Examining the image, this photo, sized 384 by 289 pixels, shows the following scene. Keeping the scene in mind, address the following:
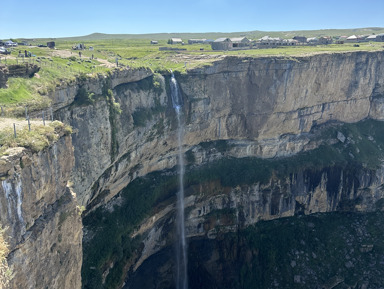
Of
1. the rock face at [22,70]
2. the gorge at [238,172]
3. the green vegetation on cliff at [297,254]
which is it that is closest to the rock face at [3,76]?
the rock face at [22,70]

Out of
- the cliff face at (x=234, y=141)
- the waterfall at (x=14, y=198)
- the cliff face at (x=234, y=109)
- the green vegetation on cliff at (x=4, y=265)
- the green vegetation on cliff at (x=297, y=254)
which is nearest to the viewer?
the green vegetation on cliff at (x=4, y=265)

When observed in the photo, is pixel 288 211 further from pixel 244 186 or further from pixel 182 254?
pixel 182 254

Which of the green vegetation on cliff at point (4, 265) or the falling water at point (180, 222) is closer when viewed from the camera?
the green vegetation on cliff at point (4, 265)

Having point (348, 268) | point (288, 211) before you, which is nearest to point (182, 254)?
point (288, 211)

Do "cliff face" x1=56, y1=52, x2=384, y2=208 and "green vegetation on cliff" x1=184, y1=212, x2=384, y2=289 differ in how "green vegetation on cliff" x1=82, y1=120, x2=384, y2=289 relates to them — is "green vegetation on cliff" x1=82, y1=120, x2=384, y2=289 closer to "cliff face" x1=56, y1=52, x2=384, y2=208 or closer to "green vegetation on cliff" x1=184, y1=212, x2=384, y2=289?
"green vegetation on cliff" x1=184, y1=212, x2=384, y2=289

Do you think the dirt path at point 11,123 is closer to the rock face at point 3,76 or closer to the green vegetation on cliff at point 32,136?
the green vegetation on cliff at point 32,136

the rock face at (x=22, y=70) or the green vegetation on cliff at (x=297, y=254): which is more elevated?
the rock face at (x=22, y=70)

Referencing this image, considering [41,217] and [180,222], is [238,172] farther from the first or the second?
[41,217]
